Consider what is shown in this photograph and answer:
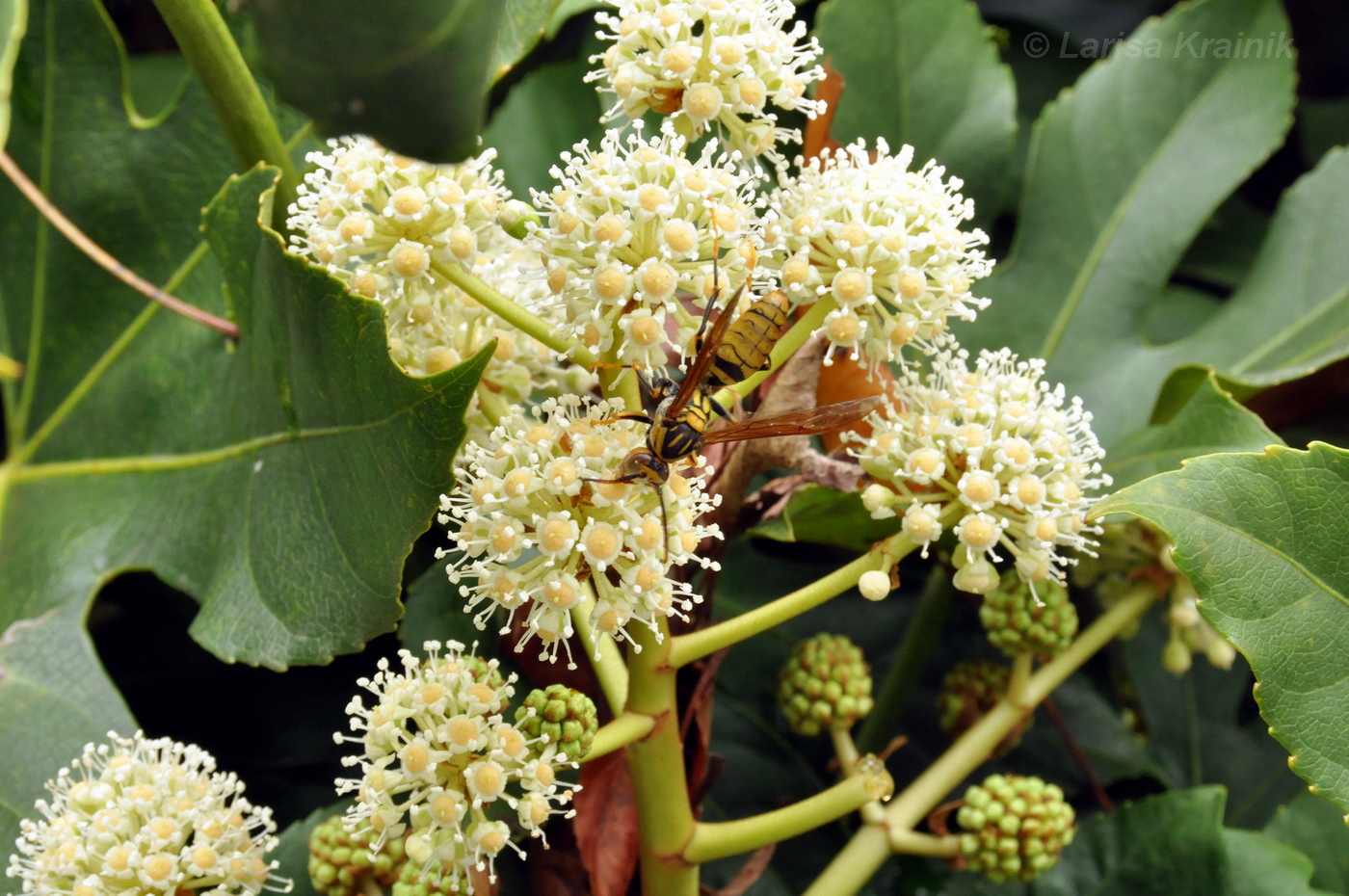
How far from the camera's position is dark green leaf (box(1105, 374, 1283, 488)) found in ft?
2.82

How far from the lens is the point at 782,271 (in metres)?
0.75

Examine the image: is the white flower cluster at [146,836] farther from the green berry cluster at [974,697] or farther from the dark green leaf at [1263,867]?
the dark green leaf at [1263,867]

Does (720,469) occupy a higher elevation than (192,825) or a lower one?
higher

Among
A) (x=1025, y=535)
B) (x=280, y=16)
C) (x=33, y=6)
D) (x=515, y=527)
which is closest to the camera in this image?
(x=280, y=16)

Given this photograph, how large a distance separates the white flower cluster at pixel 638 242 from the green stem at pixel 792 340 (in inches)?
2.9

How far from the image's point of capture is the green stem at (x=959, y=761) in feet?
2.91

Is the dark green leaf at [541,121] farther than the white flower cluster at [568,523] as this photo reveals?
Yes

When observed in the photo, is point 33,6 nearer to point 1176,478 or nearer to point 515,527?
point 515,527

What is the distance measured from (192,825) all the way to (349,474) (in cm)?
29

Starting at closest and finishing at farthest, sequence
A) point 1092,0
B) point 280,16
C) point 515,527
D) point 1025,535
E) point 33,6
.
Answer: point 280,16 < point 515,527 < point 1025,535 < point 33,6 < point 1092,0

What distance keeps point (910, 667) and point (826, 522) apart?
0.31 m

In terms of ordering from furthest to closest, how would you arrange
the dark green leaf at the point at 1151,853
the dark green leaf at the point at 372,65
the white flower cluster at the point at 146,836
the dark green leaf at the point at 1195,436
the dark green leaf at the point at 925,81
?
1. the dark green leaf at the point at 925,81
2. the dark green leaf at the point at 1151,853
3. the dark green leaf at the point at 1195,436
4. the white flower cluster at the point at 146,836
5. the dark green leaf at the point at 372,65

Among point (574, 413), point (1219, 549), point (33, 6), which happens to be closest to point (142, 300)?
point (33, 6)

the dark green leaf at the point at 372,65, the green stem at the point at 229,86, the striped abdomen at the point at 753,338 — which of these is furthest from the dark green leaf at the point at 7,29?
the striped abdomen at the point at 753,338
